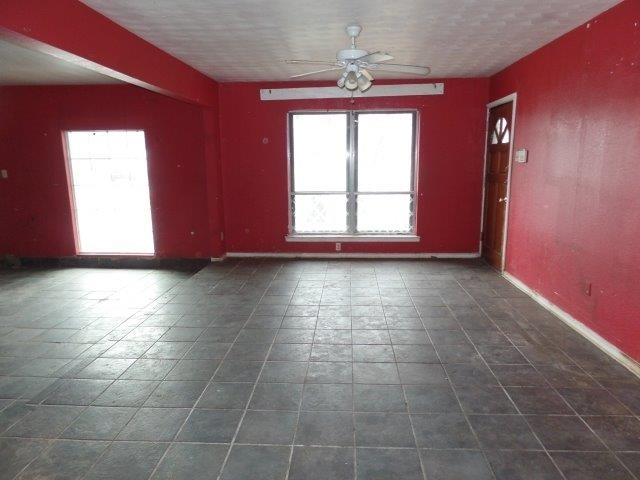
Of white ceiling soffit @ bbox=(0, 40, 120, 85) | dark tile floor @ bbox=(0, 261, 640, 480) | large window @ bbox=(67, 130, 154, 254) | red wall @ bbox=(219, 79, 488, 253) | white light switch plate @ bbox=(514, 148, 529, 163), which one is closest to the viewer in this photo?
dark tile floor @ bbox=(0, 261, 640, 480)

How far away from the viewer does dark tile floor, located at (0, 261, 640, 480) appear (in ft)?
7.11

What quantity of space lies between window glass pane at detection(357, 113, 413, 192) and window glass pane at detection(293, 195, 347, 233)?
0.45 metres

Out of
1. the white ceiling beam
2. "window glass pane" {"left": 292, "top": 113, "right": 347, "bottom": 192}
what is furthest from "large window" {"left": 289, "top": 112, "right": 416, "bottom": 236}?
the white ceiling beam

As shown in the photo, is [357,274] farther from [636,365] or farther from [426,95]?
[636,365]

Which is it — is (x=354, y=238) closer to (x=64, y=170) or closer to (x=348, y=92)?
(x=348, y=92)

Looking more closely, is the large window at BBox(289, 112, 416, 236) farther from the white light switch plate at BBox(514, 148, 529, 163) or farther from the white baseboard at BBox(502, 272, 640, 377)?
the white baseboard at BBox(502, 272, 640, 377)

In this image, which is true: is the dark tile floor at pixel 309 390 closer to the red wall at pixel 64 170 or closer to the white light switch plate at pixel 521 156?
the white light switch plate at pixel 521 156

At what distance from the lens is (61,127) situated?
6.15m

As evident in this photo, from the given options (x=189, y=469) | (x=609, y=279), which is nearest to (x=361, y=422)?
(x=189, y=469)

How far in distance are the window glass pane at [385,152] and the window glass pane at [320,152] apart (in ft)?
0.94

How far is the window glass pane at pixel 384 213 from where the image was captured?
6.47 metres

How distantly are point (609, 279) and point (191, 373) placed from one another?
10.7ft

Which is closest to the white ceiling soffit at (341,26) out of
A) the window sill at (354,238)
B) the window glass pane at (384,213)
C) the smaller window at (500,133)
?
the smaller window at (500,133)

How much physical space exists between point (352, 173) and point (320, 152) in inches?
22.9
